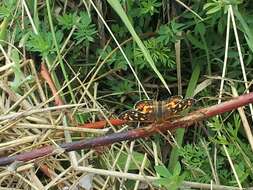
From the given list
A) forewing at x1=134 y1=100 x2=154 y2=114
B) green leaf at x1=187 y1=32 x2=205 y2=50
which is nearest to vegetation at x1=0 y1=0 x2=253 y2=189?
green leaf at x1=187 y1=32 x2=205 y2=50

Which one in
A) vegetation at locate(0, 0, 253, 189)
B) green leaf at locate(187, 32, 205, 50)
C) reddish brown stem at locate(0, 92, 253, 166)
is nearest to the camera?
reddish brown stem at locate(0, 92, 253, 166)

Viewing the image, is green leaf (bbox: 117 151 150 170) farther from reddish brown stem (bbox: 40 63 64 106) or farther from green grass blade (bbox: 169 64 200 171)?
reddish brown stem (bbox: 40 63 64 106)

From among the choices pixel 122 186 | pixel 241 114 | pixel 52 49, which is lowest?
pixel 122 186

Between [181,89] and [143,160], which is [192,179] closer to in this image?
[143,160]

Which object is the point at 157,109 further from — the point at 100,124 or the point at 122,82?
the point at 122,82

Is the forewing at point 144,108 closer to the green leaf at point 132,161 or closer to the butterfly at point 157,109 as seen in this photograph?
the butterfly at point 157,109

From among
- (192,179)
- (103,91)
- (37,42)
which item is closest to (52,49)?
(37,42)
